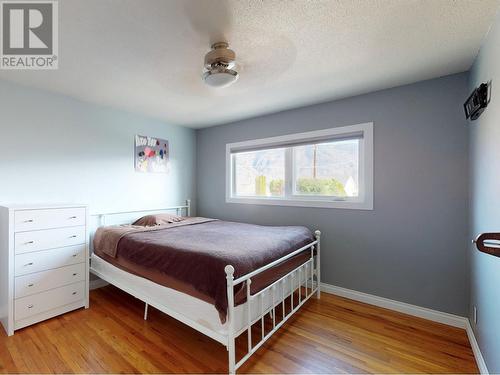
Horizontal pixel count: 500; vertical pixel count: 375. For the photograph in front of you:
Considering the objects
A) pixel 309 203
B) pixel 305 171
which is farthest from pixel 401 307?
pixel 305 171

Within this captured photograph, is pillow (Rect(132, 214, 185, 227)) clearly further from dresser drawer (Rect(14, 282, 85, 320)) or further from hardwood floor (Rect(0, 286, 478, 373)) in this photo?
hardwood floor (Rect(0, 286, 478, 373))

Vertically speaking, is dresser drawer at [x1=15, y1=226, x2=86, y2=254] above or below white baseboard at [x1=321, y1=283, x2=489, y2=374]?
above

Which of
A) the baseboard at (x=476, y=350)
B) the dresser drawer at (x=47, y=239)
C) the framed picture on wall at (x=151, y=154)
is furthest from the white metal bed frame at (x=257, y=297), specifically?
the baseboard at (x=476, y=350)

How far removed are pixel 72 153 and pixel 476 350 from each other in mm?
4187

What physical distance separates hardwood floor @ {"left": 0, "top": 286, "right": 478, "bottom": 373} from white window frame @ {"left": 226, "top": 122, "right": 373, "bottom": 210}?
1.14m

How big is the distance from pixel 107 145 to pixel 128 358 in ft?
8.03

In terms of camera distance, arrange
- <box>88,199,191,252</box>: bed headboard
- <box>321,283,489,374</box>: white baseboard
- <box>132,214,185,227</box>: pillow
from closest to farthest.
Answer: <box>321,283,489,374</box>: white baseboard, <box>88,199,191,252</box>: bed headboard, <box>132,214,185,227</box>: pillow

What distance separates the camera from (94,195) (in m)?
3.05

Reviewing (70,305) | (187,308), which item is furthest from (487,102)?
(70,305)

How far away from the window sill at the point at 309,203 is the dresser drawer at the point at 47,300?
2164mm

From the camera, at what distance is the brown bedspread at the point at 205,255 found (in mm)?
1689

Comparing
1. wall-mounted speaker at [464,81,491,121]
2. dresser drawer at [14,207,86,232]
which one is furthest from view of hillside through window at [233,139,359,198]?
dresser drawer at [14,207,86,232]

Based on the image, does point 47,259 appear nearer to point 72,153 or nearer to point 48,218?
point 48,218

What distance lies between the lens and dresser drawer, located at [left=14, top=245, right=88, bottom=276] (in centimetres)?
217
